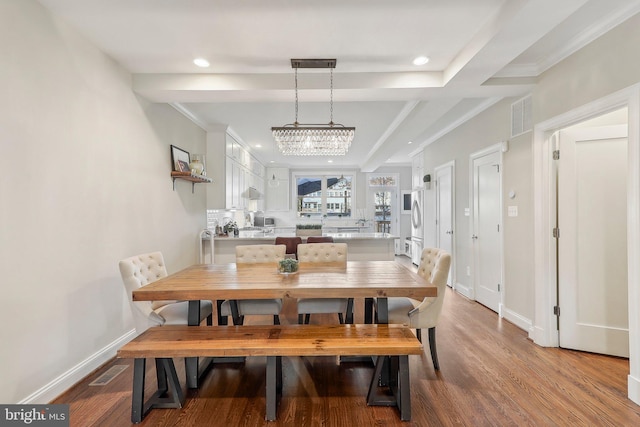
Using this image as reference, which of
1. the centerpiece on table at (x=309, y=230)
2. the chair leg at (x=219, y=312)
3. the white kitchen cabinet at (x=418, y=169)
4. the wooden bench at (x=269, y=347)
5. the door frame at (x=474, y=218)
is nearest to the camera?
the wooden bench at (x=269, y=347)

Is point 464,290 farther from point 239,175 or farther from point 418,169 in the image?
point 239,175

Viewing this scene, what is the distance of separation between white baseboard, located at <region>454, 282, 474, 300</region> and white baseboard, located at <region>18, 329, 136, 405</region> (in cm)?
438

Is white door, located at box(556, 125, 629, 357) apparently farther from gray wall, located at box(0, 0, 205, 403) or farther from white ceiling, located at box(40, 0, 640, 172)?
gray wall, located at box(0, 0, 205, 403)

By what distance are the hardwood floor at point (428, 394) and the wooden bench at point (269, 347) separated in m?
0.10

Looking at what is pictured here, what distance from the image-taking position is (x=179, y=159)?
3771 mm

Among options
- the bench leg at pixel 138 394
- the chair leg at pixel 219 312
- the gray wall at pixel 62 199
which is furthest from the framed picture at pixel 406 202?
the bench leg at pixel 138 394

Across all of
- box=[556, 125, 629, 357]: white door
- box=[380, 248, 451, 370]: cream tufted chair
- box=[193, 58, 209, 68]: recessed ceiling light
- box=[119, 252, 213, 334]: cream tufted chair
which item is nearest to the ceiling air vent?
box=[556, 125, 629, 357]: white door

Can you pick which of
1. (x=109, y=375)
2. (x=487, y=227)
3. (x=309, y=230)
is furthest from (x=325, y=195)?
(x=109, y=375)

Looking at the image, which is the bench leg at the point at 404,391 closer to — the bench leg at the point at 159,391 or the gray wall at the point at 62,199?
the bench leg at the point at 159,391

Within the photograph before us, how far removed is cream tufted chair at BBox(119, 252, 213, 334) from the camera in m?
2.16

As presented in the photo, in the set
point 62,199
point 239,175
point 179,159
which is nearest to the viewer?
point 62,199

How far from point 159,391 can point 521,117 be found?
166 inches

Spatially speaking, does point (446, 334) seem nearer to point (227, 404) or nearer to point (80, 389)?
point (227, 404)

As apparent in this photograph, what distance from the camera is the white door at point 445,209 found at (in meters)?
4.93
